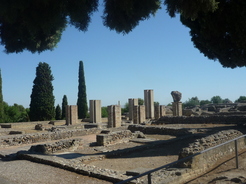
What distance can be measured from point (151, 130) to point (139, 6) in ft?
39.9

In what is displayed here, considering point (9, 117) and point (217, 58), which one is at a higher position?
point (217, 58)

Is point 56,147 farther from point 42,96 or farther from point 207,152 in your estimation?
point 42,96

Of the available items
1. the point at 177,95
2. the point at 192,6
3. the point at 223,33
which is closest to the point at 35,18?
the point at 192,6

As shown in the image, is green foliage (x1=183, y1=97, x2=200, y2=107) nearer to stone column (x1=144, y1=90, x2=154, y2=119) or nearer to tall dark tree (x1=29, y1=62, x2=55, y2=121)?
stone column (x1=144, y1=90, x2=154, y2=119)

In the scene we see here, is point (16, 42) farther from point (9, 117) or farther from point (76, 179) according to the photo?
point (9, 117)

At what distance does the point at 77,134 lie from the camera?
17422 millimetres

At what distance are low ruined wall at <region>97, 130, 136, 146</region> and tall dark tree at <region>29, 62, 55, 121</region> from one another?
19.0 meters

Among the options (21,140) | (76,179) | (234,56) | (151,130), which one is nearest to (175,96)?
(151,130)

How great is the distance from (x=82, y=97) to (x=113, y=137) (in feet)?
77.7

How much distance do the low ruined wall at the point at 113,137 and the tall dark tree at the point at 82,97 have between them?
21915mm

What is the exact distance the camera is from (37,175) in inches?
300

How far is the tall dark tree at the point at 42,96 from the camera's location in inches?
1227

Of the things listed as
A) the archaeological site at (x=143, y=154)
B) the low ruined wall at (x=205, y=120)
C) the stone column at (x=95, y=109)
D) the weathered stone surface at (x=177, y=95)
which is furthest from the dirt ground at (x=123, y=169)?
the weathered stone surface at (x=177, y=95)

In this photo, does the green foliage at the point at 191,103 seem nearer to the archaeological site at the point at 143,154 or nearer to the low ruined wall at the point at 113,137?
the archaeological site at the point at 143,154
